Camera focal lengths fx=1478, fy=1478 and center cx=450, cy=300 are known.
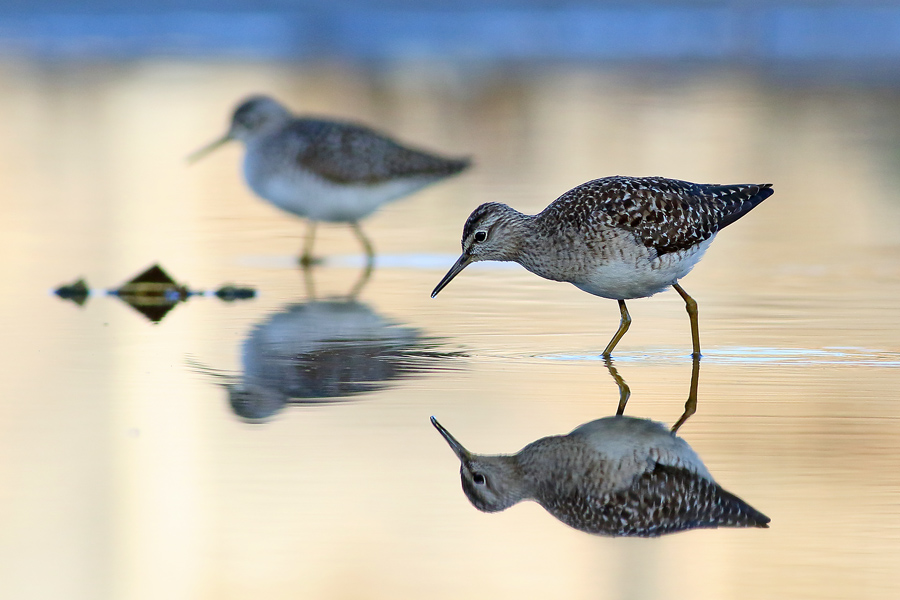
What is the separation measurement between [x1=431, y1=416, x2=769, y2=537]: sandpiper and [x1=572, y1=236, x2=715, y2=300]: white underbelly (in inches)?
57.4

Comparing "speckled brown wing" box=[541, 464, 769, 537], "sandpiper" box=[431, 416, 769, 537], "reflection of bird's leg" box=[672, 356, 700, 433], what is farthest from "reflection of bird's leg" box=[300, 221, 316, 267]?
"speckled brown wing" box=[541, 464, 769, 537]

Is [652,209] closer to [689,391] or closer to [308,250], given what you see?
[689,391]

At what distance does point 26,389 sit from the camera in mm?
7016

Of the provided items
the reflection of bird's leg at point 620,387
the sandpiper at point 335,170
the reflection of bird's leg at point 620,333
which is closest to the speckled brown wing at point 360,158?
the sandpiper at point 335,170

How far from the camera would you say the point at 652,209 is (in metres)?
7.73

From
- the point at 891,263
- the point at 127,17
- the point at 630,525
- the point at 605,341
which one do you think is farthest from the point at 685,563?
the point at 127,17

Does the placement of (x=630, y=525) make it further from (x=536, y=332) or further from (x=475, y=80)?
(x=475, y=80)

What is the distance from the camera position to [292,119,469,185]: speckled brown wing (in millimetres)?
11828

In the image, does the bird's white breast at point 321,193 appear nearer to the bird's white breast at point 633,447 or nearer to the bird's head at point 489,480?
the bird's white breast at point 633,447

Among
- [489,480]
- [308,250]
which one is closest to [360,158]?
[308,250]

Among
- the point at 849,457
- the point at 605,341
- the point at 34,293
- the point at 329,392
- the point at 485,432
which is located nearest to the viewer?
the point at 849,457

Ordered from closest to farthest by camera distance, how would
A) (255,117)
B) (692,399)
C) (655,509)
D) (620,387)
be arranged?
1. (655,509)
2. (692,399)
3. (620,387)
4. (255,117)

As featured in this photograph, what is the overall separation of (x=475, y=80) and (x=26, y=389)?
1924cm

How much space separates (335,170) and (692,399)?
5.59 metres
